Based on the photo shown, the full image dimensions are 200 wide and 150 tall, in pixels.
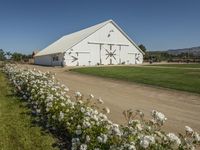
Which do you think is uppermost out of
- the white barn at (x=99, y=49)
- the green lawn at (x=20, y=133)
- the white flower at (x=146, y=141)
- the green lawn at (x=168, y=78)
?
the white barn at (x=99, y=49)

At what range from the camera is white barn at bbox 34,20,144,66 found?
48.7m

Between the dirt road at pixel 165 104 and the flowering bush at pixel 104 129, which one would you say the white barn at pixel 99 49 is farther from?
the flowering bush at pixel 104 129

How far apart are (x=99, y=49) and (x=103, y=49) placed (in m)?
0.74

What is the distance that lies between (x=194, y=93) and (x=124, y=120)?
646cm

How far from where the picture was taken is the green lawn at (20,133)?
6.91 meters

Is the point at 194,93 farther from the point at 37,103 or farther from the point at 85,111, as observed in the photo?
the point at 85,111

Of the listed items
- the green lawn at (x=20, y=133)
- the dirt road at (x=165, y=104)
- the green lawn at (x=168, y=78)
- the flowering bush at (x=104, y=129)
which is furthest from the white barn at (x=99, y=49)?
the flowering bush at (x=104, y=129)

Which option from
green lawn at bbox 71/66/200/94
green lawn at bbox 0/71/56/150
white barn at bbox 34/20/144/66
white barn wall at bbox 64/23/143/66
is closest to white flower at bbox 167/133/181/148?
green lawn at bbox 0/71/56/150

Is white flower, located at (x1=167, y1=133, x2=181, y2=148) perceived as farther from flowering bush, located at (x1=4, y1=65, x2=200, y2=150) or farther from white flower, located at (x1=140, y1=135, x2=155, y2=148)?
white flower, located at (x1=140, y1=135, x2=155, y2=148)

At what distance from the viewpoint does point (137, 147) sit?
4520mm

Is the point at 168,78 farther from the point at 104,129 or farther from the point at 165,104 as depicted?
the point at 104,129

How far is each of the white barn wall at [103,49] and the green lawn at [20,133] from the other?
37433 mm

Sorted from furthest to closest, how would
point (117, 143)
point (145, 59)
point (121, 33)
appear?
point (145, 59) → point (121, 33) → point (117, 143)

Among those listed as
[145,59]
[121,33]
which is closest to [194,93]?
[121,33]
